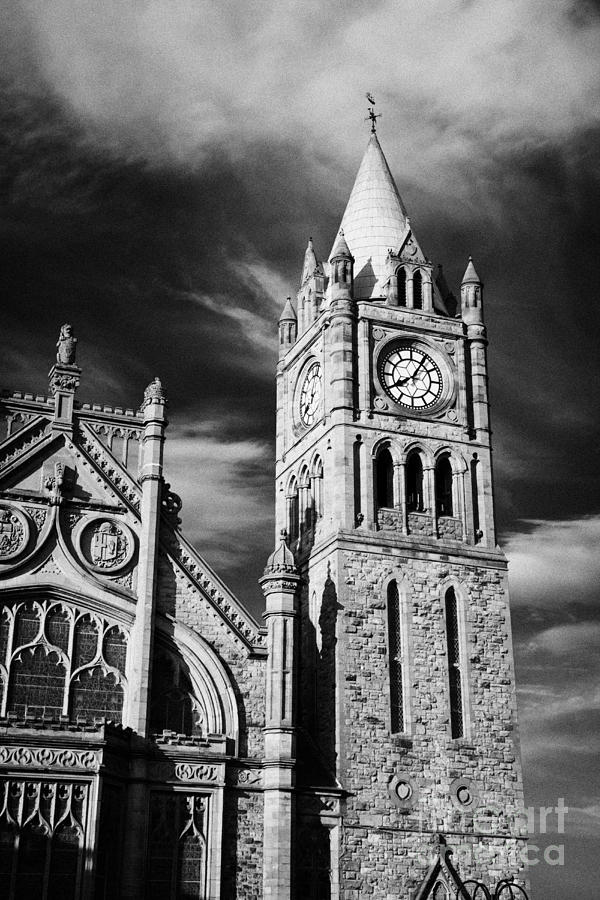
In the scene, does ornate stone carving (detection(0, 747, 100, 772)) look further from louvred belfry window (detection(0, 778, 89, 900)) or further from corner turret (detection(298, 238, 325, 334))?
corner turret (detection(298, 238, 325, 334))

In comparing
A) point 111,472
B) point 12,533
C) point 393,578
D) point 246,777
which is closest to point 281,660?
point 246,777

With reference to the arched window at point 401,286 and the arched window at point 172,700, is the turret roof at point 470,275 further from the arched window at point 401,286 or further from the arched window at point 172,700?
the arched window at point 172,700

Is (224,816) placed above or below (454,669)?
below

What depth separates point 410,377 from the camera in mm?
49250

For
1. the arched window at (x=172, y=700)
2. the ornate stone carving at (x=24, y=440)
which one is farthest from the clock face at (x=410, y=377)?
the arched window at (x=172, y=700)

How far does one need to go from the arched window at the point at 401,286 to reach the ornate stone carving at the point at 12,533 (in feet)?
60.7

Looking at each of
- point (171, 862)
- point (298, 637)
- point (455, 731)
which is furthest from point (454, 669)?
point (171, 862)

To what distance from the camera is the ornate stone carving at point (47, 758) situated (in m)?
35.6

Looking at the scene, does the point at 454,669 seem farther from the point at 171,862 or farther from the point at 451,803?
the point at 171,862

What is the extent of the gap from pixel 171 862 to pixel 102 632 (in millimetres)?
7529

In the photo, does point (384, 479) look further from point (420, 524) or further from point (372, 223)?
point (372, 223)

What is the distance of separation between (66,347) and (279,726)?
15192mm

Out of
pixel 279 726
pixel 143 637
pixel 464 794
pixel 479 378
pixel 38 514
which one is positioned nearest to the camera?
pixel 279 726

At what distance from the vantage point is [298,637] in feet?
140
